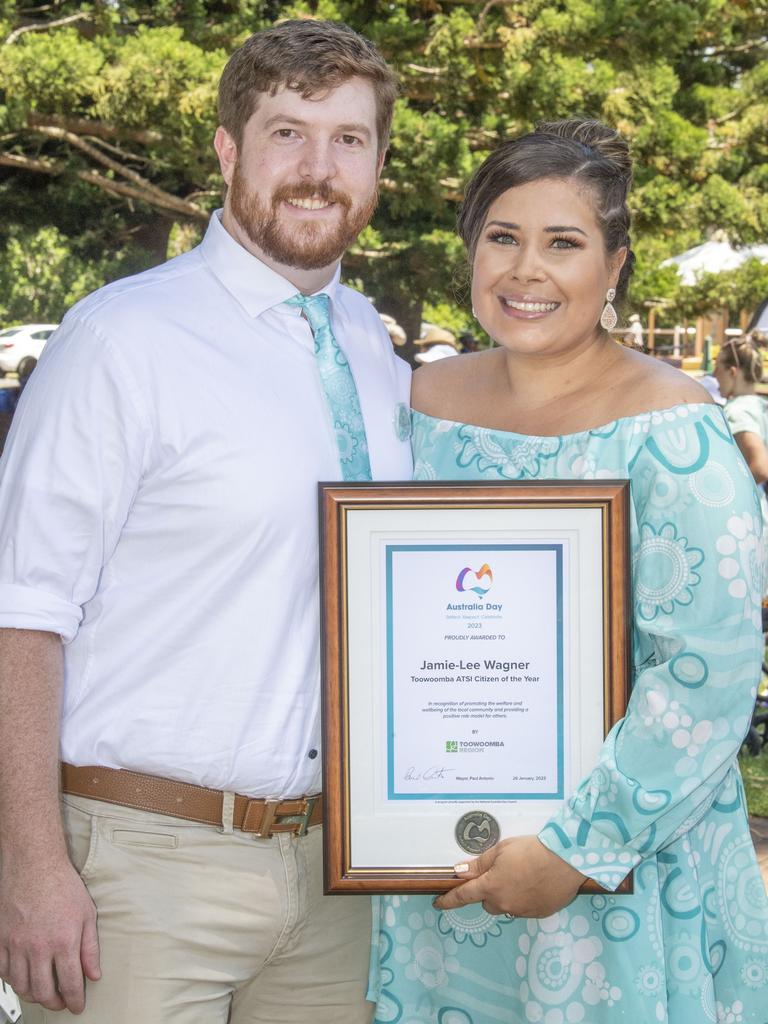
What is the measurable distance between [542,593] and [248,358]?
0.65 meters

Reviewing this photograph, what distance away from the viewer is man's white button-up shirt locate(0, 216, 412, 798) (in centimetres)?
203

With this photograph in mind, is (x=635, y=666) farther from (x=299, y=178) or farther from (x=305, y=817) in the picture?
(x=299, y=178)

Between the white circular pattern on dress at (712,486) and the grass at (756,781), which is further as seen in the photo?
the grass at (756,781)

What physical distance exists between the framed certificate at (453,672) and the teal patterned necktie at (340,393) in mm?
263

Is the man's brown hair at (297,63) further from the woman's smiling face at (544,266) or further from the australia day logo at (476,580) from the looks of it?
the australia day logo at (476,580)

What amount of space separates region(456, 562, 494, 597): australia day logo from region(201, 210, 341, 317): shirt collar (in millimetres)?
607

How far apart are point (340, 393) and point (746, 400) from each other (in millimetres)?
5368

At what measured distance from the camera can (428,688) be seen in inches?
81.4

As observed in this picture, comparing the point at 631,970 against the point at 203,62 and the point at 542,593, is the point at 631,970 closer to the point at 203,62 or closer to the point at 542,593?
the point at 542,593

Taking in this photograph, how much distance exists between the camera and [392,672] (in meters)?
2.06

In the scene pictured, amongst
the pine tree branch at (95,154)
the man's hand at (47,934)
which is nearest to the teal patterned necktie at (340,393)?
the man's hand at (47,934)

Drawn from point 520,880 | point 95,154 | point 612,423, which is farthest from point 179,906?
point 95,154

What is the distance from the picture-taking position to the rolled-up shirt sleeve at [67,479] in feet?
6.61
